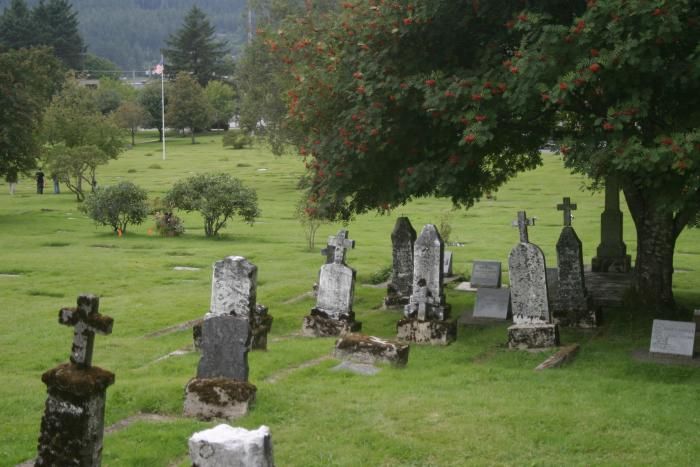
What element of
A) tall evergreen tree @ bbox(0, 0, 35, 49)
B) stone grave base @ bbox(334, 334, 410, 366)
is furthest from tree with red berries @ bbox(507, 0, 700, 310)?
tall evergreen tree @ bbox(0, 0, 35, 49)

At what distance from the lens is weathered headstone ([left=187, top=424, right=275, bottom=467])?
601cm

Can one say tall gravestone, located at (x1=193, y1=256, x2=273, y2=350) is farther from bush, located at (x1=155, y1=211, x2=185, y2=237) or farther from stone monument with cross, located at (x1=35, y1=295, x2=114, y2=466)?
bush, located at (x1=155, y1=211, x2=185, y2=237)

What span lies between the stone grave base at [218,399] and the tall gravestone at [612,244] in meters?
15.8

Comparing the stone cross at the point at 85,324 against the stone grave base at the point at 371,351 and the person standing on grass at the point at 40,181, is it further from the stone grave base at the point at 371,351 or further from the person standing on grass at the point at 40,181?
the person standing on grass at the point at 40,181

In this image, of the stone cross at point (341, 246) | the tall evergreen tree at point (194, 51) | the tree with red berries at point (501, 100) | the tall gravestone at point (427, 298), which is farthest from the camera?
the tall evergreen tree at point (194, 51)

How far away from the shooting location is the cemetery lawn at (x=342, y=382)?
1007 centimetres

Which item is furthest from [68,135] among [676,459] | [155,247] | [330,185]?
[676,459]

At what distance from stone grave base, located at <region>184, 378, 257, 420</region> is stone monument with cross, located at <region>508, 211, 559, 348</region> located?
5.96m

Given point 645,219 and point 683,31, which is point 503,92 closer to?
point 683,31

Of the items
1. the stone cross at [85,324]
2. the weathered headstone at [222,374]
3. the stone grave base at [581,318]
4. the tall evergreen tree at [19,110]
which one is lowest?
the stone grave base at [581,318]

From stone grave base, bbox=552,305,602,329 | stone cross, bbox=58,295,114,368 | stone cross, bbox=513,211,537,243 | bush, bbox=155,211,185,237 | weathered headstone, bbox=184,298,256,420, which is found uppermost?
stone cross, bbox=513,211,537,243

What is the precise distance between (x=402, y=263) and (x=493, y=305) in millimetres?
2475

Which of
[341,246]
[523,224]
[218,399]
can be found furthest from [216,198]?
[218,399]

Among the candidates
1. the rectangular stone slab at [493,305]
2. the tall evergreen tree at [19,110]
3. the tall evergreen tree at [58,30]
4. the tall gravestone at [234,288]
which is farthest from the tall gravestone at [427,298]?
the tall evergreen tree at [58,30]
